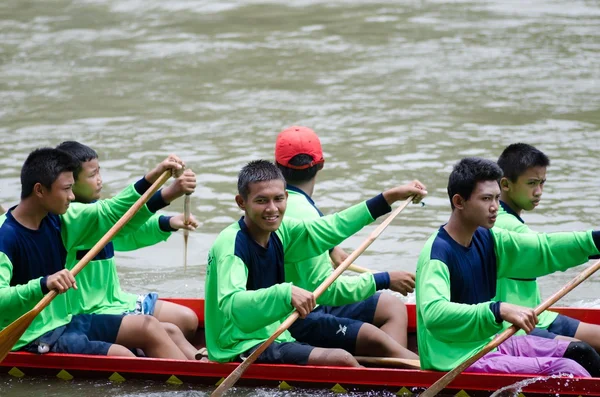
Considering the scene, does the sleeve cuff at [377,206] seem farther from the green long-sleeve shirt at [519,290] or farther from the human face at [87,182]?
the human face at [87,182]

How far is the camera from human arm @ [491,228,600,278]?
639 cm

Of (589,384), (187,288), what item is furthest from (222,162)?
(589,384)

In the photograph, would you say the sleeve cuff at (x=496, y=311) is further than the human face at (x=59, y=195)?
No

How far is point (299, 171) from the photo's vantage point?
7.18 m

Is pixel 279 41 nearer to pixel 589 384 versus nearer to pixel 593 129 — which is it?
pixel 593 129

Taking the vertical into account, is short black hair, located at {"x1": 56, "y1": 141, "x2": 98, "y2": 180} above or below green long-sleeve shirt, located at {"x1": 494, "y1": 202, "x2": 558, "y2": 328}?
above

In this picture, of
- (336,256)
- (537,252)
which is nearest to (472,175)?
(537,252)

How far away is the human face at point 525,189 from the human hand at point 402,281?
91 cm

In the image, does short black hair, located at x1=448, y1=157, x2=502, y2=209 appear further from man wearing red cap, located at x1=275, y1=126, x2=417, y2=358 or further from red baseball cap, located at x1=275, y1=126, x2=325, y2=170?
red baseball cap, located at x1=275, y1=126, x2=325, y2=170

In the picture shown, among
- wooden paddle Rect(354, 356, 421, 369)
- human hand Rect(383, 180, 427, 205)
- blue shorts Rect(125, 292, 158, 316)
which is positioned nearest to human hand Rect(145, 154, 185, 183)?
blue shorts Rect(125, 292, 158, 316)

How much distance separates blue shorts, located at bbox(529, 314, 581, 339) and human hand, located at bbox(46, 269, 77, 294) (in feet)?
8.77

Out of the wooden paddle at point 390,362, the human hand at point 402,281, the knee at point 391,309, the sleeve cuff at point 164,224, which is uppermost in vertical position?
the sleeve cuff at point 164,224

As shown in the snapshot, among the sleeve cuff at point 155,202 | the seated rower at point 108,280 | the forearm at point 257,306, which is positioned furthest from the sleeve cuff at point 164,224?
the forearm at point 257,306

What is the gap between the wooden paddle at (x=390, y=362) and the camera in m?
6.64
